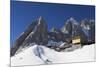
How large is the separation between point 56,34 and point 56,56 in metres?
0.24

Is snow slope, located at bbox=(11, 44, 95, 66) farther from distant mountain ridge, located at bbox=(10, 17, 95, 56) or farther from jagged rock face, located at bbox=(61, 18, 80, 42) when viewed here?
jagged rock face, located at bbox=(61, 18, 80, 42)

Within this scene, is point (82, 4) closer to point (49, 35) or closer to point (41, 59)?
point (49, 35)

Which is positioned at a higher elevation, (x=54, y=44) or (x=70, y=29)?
(x=70, y=29)

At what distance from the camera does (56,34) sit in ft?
7.45

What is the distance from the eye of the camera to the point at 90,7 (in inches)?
95.7

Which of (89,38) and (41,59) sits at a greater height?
(89,38)

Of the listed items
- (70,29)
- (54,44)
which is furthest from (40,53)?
(70,29)

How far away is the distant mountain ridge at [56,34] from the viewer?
7.01ft

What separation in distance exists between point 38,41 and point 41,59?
191 mm

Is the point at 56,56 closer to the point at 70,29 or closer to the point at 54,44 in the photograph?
the point at 54,44

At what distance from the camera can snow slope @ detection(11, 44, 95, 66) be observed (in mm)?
2112

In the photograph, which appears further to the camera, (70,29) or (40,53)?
(70,29)

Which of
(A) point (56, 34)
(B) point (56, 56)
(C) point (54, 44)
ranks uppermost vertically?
(A) point (56, 34)
